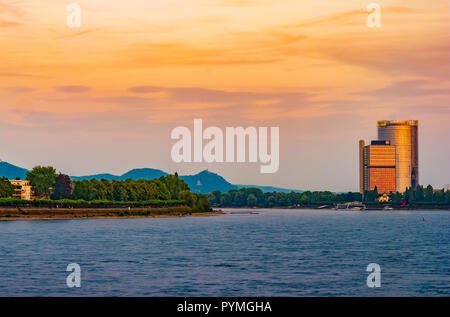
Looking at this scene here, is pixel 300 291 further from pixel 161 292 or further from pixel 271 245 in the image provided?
pixel 271 245

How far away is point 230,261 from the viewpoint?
7488 centimetres

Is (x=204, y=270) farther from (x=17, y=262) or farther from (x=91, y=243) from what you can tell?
(x=91, y=243)

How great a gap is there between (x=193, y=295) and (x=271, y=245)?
5119 cm

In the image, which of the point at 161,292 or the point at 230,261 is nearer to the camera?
the point at 161,292

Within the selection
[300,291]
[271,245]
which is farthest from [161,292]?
[271,245]

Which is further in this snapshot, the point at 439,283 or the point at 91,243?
the point at 91,243

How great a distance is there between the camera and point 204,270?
65875 millimetres

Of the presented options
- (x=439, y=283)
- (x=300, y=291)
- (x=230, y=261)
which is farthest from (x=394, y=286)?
(x=230, y=261)

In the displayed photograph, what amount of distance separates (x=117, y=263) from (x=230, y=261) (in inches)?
468
